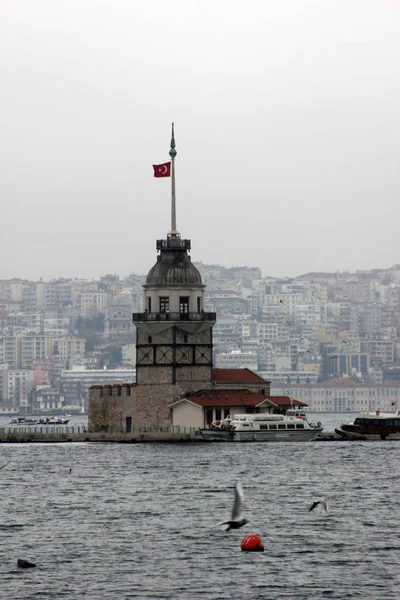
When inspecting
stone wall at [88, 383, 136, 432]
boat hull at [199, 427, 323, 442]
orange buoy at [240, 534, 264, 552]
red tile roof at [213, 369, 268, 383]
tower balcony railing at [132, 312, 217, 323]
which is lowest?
orange buoy at [240, 534, 264, 552]

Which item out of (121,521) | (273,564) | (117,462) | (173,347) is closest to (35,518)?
(121,521)

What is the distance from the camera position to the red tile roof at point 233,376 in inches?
4186

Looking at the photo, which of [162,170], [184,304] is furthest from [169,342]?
[162,170]

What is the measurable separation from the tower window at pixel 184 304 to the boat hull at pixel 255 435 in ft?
22.7

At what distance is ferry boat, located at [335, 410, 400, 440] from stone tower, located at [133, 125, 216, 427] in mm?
10341

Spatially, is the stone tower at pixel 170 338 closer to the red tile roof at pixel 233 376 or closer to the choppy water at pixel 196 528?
the red tile roof at pixel 233 376

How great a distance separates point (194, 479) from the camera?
75625 millimetres

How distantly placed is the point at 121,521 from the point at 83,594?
13.9 m

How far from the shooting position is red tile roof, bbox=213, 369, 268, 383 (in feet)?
349

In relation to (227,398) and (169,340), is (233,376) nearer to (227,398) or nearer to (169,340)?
(227,398)

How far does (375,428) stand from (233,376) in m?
9.00

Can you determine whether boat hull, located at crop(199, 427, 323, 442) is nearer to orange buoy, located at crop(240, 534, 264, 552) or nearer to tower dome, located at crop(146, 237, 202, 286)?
tower dome, located at crop(146, 237, 202, 286)

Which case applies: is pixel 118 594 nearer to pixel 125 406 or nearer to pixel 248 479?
pixel 248 479

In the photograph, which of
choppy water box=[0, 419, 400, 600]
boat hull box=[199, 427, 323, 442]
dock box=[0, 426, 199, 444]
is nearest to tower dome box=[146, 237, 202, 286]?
dock box=[0, 426, 199, 444]
